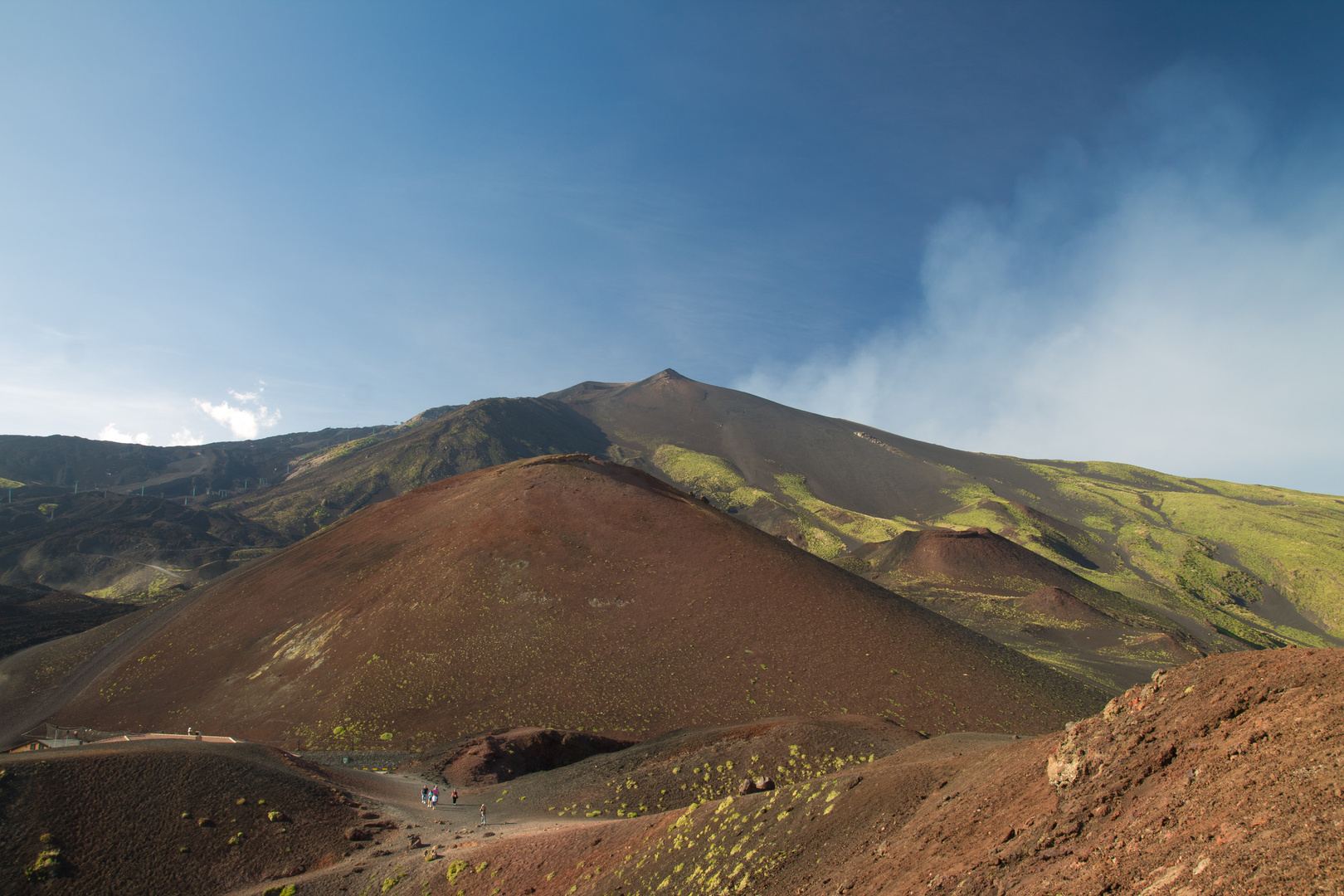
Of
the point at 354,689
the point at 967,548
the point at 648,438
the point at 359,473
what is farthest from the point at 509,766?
the point at 648,438

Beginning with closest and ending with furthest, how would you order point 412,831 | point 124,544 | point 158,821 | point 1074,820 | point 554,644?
point 1074,820 < point 158,821 < point 412,831 < point 554,644 < point 124,544

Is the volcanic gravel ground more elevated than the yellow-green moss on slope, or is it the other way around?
the yellow-green moss on slope

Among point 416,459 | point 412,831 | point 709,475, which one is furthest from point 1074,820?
Answer: point 416,459

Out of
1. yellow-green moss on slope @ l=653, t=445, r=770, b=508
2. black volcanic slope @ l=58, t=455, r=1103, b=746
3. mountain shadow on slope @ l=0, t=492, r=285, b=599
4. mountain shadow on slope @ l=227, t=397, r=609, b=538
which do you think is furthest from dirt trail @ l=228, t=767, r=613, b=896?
mountain shadow on slope @ l=227, t=397, r=609, b=538

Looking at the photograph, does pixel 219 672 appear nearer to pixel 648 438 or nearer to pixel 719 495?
pixel 719 495

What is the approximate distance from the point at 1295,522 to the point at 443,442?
16716 cm

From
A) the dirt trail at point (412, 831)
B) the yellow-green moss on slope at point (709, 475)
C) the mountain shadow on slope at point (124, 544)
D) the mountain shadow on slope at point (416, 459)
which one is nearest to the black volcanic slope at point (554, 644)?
the dirt trail at point (412, 831)

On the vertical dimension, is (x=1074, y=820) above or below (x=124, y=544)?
above

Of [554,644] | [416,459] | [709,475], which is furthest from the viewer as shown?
[416,459]

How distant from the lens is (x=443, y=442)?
465 feet

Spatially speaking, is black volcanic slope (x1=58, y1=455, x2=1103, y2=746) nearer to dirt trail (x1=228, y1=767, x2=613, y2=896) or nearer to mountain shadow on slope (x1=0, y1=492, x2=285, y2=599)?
dirt trail (x1=228, y1=767, x2=613, y2=896)

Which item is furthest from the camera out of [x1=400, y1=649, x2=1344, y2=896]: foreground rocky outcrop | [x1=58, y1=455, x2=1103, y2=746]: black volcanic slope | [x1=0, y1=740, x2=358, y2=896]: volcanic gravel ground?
[x1=58, y1=455, x2=1103, y2=746]: black volcanic slope

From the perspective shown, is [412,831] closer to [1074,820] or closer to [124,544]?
[1074,820]

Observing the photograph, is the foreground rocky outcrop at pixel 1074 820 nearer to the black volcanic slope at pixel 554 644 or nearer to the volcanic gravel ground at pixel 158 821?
the volcanic gravel ground at pixel 158 821
